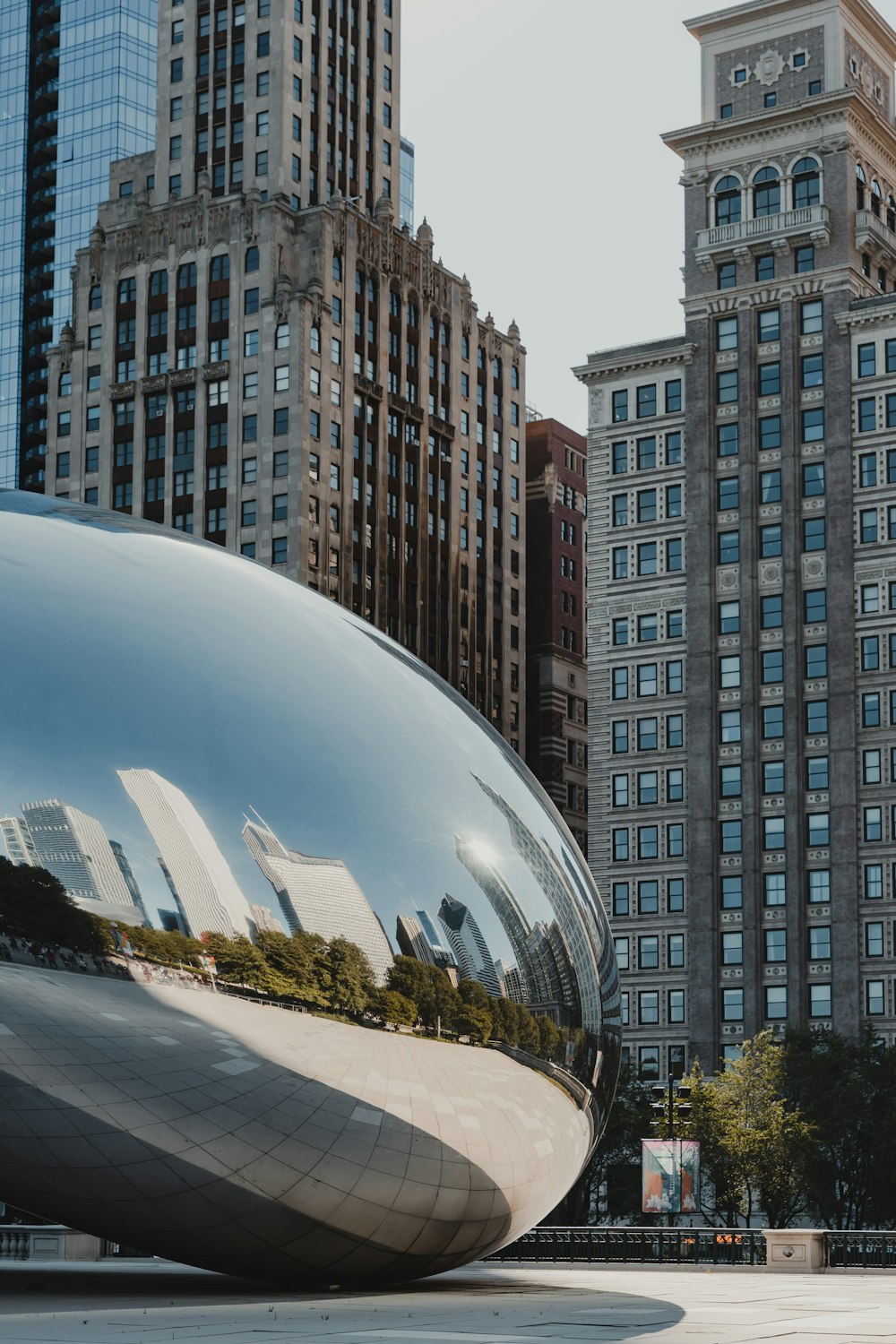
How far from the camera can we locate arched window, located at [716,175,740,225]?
324 ft

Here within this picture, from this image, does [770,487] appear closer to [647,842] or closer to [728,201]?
[728,201]

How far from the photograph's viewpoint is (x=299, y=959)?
39.3ft

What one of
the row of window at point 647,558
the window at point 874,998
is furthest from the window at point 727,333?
the window at point 874,998

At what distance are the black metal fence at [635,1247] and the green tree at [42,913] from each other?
2466cm

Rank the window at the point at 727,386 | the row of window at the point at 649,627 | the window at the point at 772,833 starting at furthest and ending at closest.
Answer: the window at the point at 727,386 < the row of window at the point at 649,627 < the window at the point at 772,833

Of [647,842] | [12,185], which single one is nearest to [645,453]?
[647,842]

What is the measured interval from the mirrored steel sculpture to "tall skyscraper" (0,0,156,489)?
12029 centimetres

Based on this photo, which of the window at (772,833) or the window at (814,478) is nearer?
the window at (772,833)

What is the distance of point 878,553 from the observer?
90.2 meters

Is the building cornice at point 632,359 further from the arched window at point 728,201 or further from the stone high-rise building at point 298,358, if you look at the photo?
the stone high-rise building at point 298,358

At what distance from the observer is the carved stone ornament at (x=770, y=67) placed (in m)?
99.6

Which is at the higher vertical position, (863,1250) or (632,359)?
(632,359)

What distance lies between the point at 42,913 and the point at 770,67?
9594 centimetres

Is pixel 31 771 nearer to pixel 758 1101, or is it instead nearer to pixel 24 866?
pixel 24 866
